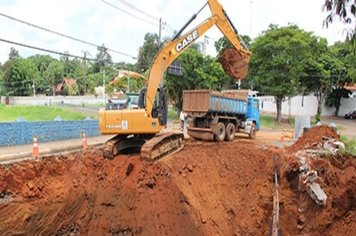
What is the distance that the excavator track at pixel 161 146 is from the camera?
35.8 feet

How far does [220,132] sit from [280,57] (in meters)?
22.1

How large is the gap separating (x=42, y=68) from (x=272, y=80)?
7437 centimetres

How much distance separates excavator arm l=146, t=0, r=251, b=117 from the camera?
12.5 meters

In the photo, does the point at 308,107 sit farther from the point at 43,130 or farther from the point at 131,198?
the point at 131,198

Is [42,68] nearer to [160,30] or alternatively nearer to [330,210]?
[160,30]

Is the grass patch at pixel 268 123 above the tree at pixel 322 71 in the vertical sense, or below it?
below

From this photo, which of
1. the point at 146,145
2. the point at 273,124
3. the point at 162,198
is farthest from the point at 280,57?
the point at 162,198

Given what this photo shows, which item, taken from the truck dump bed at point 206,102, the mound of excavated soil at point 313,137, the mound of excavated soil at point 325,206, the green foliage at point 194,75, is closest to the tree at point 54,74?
the green foliage at point 194,75

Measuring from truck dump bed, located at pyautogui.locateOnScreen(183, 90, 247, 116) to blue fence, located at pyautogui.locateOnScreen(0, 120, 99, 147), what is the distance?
879cm

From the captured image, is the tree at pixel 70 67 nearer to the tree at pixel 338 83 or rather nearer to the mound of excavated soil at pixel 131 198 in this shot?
the tree at pixel 338 83

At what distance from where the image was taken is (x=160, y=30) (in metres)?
35.2

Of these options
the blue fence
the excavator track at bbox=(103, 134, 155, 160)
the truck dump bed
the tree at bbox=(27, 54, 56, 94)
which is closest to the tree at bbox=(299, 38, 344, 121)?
the truck dump bed

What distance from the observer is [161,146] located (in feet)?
38.8

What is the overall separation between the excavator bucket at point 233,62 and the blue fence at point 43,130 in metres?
11.3
